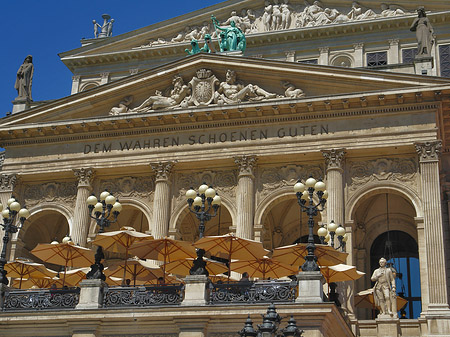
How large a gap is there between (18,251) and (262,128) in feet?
41.6

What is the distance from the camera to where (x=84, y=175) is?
36062mm

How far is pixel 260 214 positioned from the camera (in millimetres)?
33469

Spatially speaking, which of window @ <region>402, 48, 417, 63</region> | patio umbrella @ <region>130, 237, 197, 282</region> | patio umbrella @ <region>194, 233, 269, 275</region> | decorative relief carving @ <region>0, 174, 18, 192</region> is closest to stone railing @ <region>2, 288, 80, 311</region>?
patio umbrella @ <region>130, 237, 197, 282</region>

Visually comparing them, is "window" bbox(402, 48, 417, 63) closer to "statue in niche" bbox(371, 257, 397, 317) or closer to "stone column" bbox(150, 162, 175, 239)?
"stone column" bbox(150, 162, 175, 239)

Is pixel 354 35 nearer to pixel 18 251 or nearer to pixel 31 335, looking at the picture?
pixel 18 251

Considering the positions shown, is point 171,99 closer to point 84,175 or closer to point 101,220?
point 84,175

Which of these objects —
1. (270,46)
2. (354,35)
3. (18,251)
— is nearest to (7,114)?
(18,251)

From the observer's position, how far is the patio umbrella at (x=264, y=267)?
91.9 ft

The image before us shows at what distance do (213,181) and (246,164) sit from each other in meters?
1.86

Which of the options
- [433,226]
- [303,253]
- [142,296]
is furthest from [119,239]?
[433,226]

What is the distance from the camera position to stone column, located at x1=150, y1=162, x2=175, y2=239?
34.0 meters

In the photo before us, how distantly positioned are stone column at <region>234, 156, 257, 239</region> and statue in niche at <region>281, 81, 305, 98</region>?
318 centimetres

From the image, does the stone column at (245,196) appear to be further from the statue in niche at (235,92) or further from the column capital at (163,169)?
the column capital at (163,169)

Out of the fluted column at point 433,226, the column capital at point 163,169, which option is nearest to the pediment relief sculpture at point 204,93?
the column capital at point 163,169
